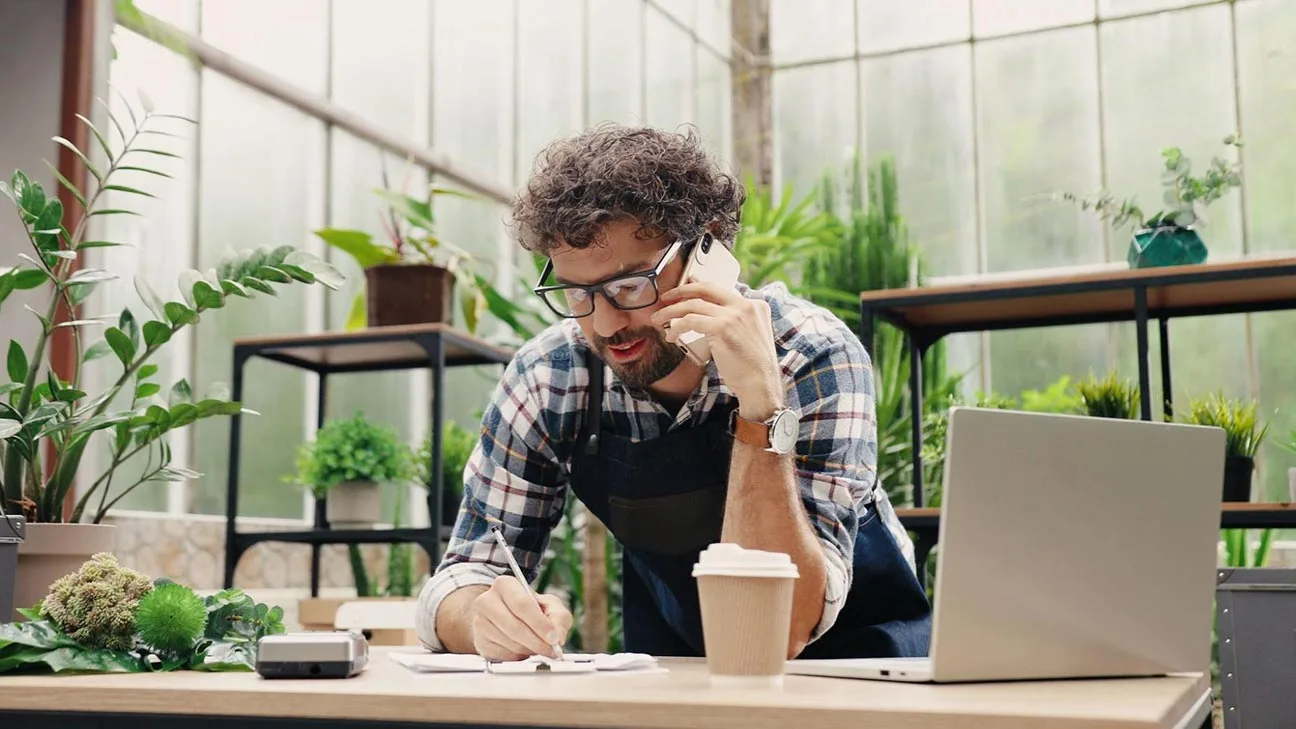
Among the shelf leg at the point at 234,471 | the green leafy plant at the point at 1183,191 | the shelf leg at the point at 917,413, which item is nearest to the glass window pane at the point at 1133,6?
the green leafy plant at the point at 1183,191

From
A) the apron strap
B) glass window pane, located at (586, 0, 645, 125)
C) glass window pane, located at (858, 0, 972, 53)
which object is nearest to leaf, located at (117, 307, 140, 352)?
the apron strap

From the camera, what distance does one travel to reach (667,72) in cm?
752

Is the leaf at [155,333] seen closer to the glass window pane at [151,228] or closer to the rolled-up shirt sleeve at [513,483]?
the rolled-up shirt sleeve at [513,483]

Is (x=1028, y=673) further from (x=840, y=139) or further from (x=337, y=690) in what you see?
(x=840, y=139)

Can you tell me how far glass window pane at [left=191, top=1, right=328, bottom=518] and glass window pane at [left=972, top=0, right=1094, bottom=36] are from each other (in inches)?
162

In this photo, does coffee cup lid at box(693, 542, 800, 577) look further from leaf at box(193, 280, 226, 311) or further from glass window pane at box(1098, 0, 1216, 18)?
glass window pane at box(1098, 0, 1216, 18)

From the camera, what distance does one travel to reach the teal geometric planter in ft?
10.7

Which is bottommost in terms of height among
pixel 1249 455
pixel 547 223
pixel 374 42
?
pixel 1249 455

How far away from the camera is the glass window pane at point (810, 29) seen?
311 inches

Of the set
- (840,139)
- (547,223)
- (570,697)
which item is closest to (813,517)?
(547,223)

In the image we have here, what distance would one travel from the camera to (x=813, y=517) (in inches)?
66.6

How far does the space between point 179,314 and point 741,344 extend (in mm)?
932

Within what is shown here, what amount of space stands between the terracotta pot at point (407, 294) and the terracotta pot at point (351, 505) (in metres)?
0.46

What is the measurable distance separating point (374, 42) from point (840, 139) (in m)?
3.36
